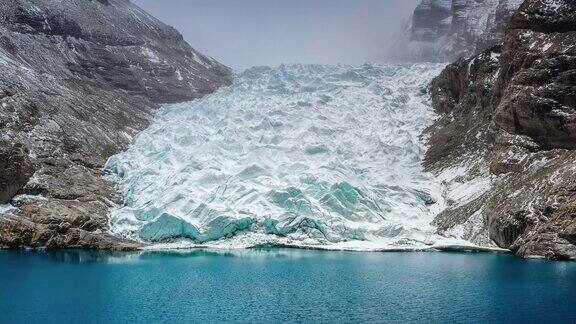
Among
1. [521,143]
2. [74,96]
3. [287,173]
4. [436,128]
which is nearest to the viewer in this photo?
[521,143]

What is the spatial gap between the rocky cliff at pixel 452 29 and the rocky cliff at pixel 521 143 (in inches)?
1261

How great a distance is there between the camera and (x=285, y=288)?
40375 mm

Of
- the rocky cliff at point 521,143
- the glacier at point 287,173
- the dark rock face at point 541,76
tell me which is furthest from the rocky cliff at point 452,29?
the dark rock face at point 541,76

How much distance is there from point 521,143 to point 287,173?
91.7 ft

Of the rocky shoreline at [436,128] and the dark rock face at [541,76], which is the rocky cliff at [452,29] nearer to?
the rocky shoreline at [436,128]

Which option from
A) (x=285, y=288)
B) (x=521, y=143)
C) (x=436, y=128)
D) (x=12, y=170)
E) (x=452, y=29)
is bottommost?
(x=285, y=288)

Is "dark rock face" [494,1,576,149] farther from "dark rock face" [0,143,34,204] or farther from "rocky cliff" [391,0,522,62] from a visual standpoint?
"dark rock face" [0,143,34,204]

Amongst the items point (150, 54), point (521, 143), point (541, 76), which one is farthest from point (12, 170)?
point (150, 54)

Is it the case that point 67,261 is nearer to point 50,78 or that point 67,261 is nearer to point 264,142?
point 264,142

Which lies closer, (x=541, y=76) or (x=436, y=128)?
(x=541, y=76)

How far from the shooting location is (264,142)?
269ft

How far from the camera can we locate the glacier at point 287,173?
62938 mm

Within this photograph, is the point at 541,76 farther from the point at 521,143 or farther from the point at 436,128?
the point at 436,128

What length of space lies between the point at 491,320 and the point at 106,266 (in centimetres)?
3337
